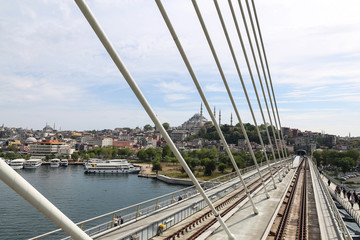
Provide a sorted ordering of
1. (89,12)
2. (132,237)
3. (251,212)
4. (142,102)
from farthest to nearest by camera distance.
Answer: (251,212), (132,237), (142,102), (89,12)

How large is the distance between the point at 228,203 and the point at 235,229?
17.5ft

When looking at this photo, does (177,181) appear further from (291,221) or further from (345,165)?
(345,165)

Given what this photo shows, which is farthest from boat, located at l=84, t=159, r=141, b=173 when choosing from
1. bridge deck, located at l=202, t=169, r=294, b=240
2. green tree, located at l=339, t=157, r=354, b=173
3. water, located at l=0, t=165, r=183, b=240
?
bridge deck, located at l=202, t=169, r=294, b=240

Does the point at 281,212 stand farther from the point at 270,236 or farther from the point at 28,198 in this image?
the point at 28,198

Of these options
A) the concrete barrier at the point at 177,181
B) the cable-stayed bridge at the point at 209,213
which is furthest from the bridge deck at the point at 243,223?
the concrete barrier at the point at 177,181

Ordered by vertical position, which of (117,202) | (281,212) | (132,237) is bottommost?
(117,202)

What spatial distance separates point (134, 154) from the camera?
10481 cm

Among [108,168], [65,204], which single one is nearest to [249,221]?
[65,204]

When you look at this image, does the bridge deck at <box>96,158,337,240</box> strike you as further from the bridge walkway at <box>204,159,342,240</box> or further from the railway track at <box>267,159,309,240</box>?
the railway track at <box>267,159,309,240</box>

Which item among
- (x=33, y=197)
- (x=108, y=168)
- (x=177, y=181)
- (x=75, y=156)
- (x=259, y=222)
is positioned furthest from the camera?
(x=75, y=156)

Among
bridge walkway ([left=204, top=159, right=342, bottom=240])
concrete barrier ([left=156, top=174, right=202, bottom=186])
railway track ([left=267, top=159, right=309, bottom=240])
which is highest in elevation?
bridge walkway ([left=204, top=159, right=342, bottom=240])

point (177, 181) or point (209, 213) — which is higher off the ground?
point (209, 213)

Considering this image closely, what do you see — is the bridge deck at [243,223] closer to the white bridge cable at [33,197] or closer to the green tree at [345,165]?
the white bridge cable at [33,197]

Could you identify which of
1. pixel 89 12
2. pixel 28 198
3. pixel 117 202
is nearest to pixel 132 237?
pixel 28 198
